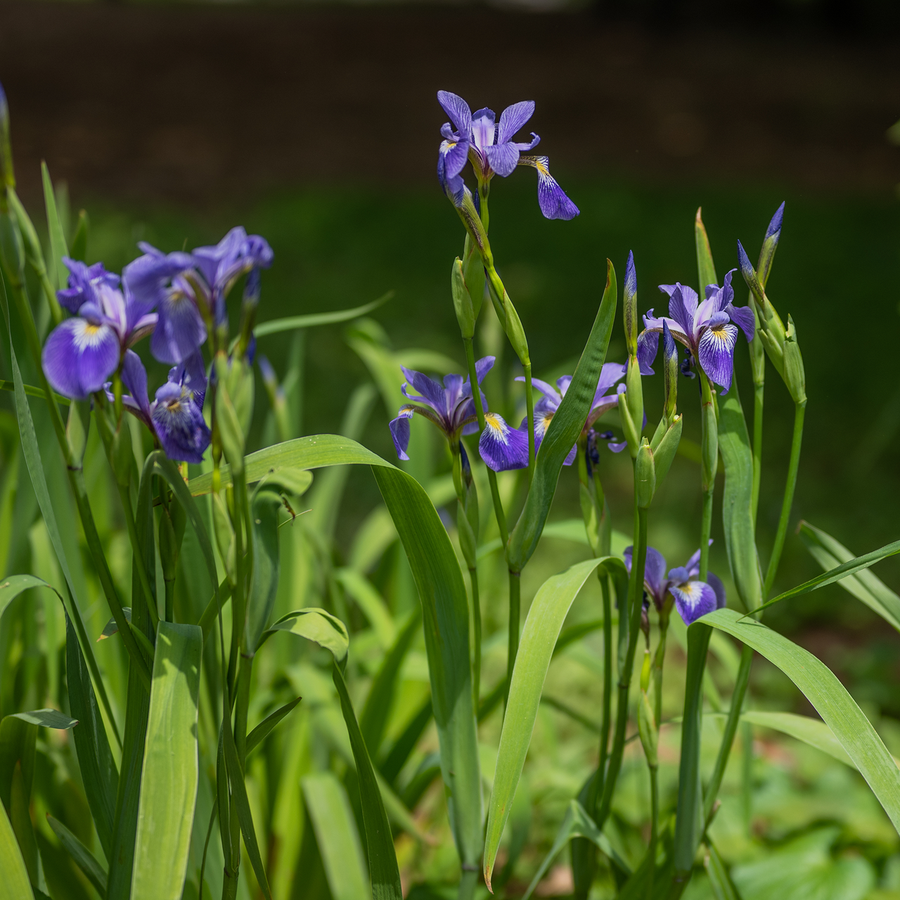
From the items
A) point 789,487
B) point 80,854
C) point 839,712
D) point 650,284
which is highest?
point 650,284

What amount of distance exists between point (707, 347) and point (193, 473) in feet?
1.95

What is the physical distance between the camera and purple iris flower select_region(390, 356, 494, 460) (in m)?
0.73

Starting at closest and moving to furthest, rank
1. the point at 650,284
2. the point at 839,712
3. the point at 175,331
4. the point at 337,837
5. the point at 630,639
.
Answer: the point at 175,331, the point at 839,712, the point at 630,639, the point at 337,837, the point at 650,284

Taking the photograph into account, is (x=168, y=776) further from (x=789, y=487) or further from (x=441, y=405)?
(x=789, y=487)

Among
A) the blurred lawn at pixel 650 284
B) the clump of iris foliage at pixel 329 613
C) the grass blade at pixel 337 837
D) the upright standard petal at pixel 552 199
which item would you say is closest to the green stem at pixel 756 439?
the clump of iris foliage at pixel 329 613

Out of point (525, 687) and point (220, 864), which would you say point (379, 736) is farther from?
point (525, 687)

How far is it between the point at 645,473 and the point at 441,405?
19cm

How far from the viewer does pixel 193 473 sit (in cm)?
98

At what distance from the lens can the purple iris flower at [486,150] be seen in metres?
0.64

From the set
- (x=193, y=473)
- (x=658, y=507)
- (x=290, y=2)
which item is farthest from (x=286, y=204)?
(x=290, y=2)

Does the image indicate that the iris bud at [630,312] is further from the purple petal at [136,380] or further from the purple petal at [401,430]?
the purple petal at [136,380]

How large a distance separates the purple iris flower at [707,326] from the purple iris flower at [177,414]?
1.18 feet

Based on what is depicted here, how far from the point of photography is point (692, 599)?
0.74 m

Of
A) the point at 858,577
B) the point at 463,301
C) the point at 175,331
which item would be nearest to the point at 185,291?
the point at 175,331
